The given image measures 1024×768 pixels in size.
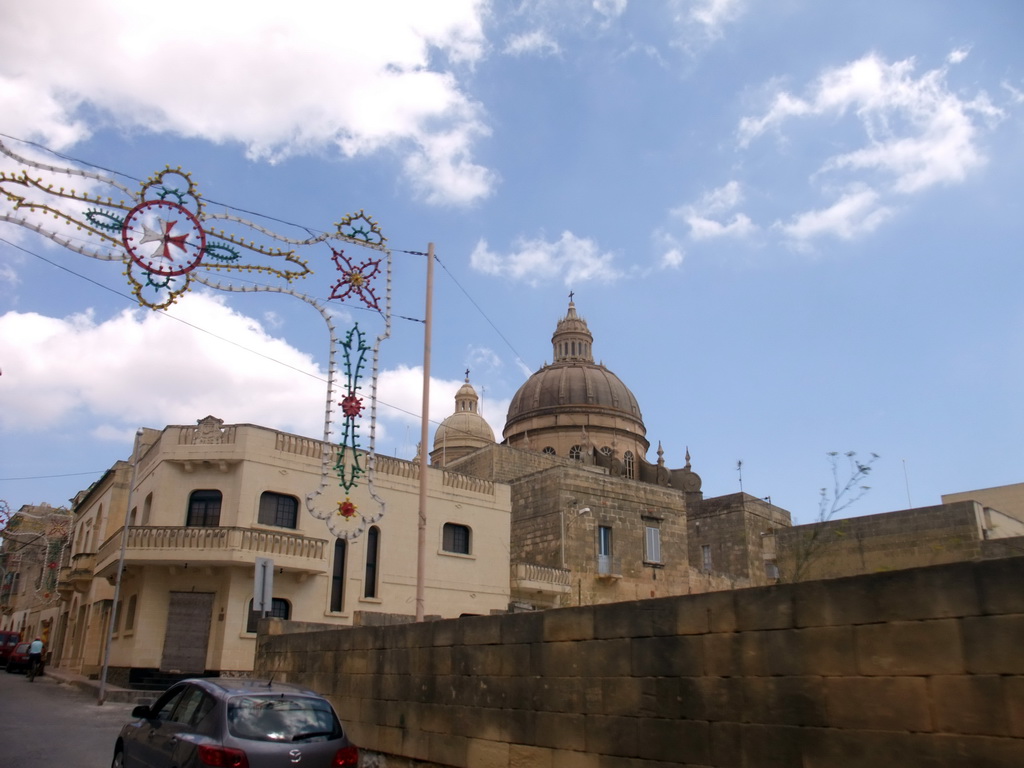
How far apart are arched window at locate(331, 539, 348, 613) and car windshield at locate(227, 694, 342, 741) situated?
18812 millimetres

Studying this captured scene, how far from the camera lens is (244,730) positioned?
754cm

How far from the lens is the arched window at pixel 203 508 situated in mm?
25078

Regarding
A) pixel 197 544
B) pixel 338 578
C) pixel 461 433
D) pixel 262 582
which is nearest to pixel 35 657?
pixel 197 544

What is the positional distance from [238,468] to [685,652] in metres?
20.0

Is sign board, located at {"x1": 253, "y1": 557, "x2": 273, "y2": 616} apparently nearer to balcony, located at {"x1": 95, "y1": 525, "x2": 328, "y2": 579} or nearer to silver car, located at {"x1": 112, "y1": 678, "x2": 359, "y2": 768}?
silver car, located at {"x1": 112, "y1": 678, "x2": 359, "y2": 768}

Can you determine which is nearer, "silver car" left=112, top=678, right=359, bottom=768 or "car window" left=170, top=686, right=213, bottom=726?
"silver car" left=112, top=678, right=359, bottom=768

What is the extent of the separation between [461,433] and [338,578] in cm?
2926

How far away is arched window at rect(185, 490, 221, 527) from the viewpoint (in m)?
25.1

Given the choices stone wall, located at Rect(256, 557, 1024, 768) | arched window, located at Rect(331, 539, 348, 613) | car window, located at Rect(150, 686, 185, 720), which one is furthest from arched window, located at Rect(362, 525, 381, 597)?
car window, located at Rect(150, 686, 185, 720)

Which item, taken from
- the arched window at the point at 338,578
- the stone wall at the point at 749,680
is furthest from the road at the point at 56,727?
the arched window at the point at 338,578

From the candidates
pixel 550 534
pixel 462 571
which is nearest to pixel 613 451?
pixel 550 534

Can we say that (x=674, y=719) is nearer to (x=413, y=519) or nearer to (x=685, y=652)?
(x=685, y=652)

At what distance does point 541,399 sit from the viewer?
56.3 metres

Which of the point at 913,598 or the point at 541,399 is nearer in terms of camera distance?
the point at 913,598
